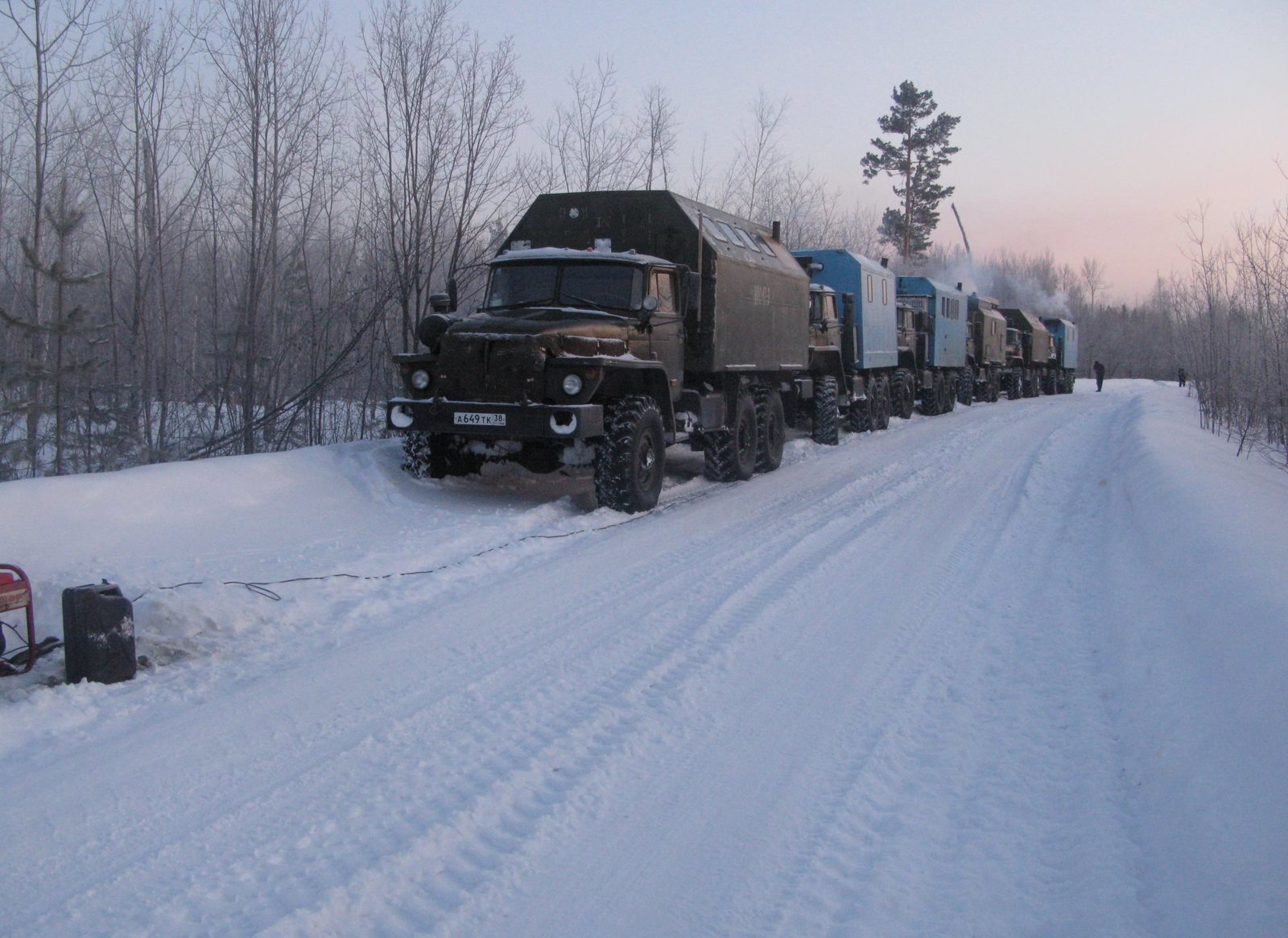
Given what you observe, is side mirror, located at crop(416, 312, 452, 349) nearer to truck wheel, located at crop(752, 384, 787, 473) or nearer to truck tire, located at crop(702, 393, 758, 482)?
truck tire, located at crop(702, 393, 758, 482)

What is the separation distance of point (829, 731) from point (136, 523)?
18.3 ft

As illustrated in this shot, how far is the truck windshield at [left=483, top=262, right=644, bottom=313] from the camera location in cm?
1021

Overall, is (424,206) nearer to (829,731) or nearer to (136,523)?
(136,523)

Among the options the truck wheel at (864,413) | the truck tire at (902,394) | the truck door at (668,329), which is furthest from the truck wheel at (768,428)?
the truck tire at (902,394)

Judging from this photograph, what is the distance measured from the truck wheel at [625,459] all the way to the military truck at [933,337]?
661 inches

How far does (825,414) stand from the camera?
56.0 ft

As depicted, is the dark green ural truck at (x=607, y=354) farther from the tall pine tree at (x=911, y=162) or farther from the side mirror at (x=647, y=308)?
the tall pine tree at (x=911, y=162)

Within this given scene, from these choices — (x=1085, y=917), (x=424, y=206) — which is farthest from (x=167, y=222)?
(x=1085, y=917)

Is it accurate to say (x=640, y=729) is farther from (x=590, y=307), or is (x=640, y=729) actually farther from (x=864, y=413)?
(x=864, y=413)

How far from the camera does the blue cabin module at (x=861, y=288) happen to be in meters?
19.2

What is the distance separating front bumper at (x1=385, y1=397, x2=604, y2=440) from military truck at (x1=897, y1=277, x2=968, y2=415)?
17808 millimetres

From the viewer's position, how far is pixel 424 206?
15.1 meters

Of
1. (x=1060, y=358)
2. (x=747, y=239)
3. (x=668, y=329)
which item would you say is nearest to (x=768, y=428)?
(x=747, y=239)

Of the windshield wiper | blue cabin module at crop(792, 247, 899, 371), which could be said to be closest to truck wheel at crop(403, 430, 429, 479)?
the windshield wiper
